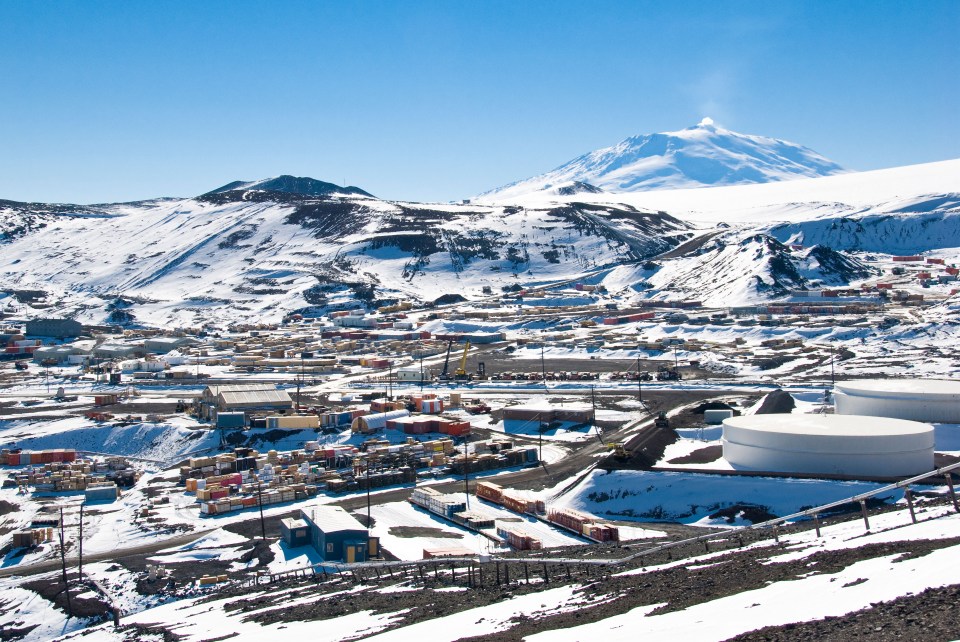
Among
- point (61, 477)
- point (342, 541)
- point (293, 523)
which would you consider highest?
point (61, 477)

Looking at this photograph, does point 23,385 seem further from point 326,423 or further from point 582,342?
point 582,342

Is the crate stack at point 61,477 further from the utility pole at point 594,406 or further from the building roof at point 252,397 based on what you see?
the utility pole at point 594,406

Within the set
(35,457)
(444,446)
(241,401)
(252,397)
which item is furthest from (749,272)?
(35,457)

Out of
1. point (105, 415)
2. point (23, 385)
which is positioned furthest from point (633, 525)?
point (23, 385)

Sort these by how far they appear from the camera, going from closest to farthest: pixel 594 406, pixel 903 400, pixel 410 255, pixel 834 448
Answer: pixel 834 448 → pixel 903 400 → pixel 594 406 → pixel 410 255

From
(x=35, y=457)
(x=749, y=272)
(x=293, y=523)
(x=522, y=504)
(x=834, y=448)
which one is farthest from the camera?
(x=749, y=272)

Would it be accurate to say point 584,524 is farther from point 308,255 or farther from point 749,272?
point 308,255
